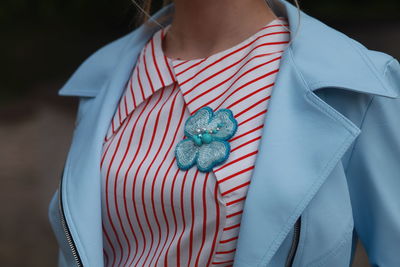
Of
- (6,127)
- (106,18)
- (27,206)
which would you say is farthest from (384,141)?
(106,18)

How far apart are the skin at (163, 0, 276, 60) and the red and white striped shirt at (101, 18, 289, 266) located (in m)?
0.02

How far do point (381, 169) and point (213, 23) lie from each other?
0.48 meters

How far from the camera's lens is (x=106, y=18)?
607cm

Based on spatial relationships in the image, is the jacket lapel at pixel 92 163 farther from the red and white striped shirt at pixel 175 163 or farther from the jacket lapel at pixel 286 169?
the jacket lapel at pixel 286 169

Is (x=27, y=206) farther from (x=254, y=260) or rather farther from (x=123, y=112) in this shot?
(x=254, y=260)

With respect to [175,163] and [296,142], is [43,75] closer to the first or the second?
[175,163]

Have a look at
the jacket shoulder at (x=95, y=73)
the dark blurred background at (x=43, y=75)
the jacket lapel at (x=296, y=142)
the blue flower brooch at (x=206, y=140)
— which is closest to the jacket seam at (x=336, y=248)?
the jacket lapel at (x=296, y=142)

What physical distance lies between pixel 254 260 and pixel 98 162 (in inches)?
16.5

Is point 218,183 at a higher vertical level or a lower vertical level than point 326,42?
lower

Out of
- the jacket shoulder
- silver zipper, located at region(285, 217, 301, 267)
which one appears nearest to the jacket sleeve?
silver zipper, located at region(285, 217, 301, 267)

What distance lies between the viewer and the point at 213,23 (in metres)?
1.43

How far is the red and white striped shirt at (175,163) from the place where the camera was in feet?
4.02

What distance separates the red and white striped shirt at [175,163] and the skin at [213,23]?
0.08 ft

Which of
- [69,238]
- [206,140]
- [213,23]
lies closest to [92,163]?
[69,238]
